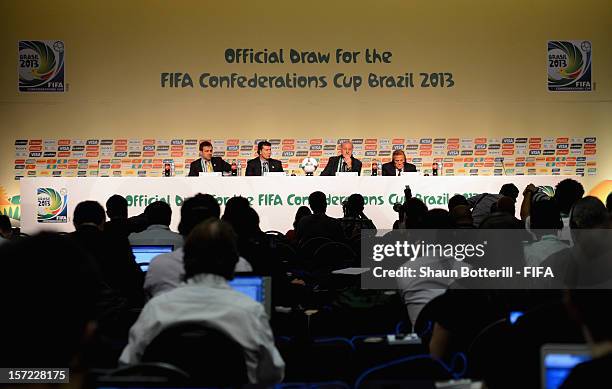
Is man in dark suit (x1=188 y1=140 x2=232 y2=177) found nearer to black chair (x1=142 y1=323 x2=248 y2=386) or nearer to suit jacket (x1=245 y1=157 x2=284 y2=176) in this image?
suit jacket (x1=245 y1=157 x2=284 y2=176)

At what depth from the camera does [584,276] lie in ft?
7.57

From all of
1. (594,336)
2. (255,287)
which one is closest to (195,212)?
(255,287)

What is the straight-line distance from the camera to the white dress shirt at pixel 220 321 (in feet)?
7.16

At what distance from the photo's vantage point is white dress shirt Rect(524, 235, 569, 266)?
4.18 metres

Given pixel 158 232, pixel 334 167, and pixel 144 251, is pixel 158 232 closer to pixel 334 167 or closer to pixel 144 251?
pixel 144 251

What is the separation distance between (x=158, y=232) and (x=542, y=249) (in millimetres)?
2624

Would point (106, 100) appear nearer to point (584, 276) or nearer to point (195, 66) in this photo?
point (195, 66)

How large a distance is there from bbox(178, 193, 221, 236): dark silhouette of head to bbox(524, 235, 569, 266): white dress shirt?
6.01ft

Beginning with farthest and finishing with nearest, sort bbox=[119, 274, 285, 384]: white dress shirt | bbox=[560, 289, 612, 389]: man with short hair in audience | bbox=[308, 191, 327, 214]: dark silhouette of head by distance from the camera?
1. bbox=[308, 191, 327, 214]: dark silhouette of head
2. bbox=[119, 274, 285, 384]: white dress shirt
3. bbox=[560, 289, 612, 389]: man with short hair in audience

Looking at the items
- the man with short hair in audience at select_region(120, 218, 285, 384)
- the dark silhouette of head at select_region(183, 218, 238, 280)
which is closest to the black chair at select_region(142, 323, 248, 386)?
the man with short hair in audience at select_region(120, 218, 285, 384)

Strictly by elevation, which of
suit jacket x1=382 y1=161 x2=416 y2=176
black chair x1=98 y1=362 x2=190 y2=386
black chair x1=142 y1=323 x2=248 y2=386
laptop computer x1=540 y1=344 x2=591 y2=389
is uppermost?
suit jacket x1=382 y1=161 x2=416 y2=176

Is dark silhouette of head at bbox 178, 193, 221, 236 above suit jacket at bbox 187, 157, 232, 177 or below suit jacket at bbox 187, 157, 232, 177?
below

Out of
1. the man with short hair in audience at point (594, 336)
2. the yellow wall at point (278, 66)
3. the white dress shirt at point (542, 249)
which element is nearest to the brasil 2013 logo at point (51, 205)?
the yellow wall at point (278, 66)

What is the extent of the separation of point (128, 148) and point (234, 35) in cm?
264
